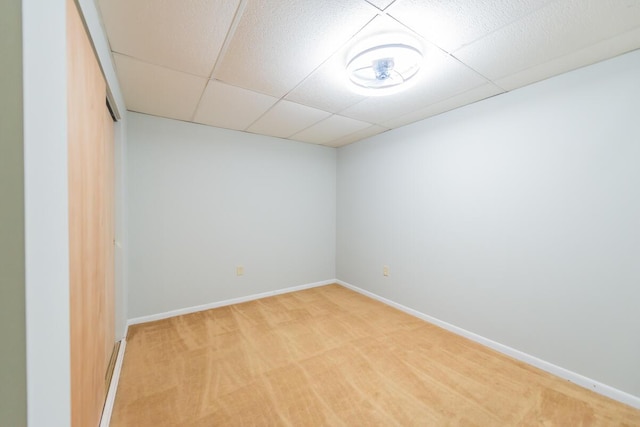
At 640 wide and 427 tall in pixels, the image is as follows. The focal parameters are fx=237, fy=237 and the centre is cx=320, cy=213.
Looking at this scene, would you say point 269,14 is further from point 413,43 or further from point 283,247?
point 283,247

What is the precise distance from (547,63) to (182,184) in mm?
3478

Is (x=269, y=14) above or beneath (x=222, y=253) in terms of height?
above

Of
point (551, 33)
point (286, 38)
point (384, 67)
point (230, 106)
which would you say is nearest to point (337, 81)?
point (384, 67)

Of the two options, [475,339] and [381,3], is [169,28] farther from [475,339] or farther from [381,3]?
[475,339]

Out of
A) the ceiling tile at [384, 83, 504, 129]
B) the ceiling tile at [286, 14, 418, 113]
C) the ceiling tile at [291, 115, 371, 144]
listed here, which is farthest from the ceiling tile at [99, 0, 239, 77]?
the ceiling tile at [384, 83, 504, 129]

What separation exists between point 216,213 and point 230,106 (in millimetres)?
1318

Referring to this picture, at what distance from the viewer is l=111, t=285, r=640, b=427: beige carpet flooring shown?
4.73 feet

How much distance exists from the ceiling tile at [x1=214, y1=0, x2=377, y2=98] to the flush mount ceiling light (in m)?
0.20

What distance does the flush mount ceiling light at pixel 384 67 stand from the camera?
150 cm

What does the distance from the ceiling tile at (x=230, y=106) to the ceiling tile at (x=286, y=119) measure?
0.32ft

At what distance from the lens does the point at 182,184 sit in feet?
9.18

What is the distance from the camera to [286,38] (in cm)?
141

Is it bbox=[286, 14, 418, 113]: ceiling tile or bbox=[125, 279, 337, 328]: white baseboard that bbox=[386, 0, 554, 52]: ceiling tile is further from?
bbox=[125, 279, 337, 328]: white baseboard

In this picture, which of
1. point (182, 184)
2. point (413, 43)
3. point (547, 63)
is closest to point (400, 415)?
point (413, 43)
